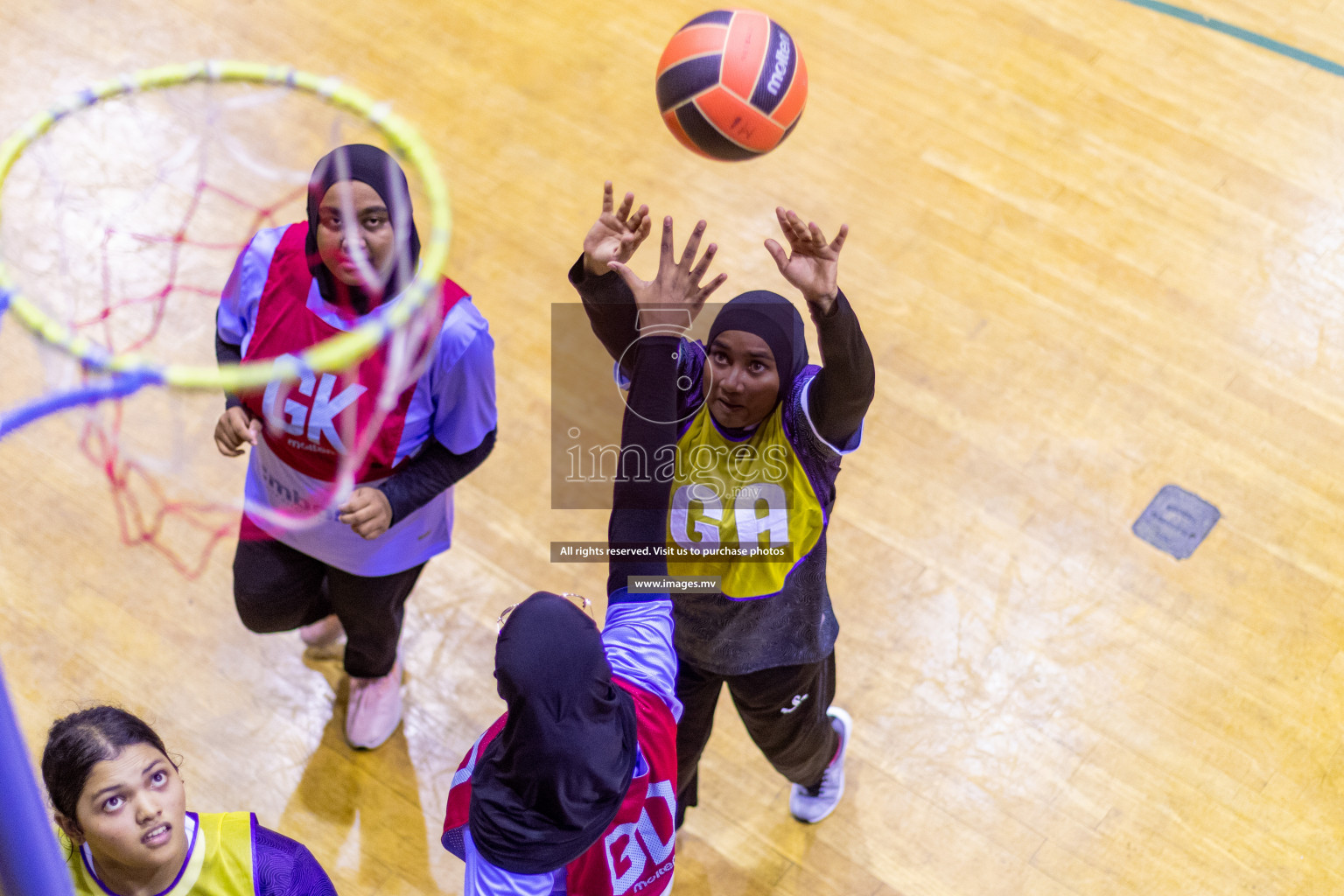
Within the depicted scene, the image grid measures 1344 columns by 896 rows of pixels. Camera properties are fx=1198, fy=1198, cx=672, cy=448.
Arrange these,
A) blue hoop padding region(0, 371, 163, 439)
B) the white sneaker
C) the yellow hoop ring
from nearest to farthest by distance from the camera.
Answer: blue hoop padding region(0, 371, 163, 439), the yellow hoop ring, the white sneaker

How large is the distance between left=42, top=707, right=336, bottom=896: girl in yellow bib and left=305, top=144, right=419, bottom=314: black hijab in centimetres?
89

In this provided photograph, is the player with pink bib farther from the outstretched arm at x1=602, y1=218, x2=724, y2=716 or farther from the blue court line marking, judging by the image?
the blue court line marking

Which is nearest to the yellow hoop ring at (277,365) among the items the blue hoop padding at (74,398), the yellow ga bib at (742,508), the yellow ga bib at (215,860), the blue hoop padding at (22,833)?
the blue hoop padding at (74,398)

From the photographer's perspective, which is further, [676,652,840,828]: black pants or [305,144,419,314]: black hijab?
[676,652,840,828]: black pants

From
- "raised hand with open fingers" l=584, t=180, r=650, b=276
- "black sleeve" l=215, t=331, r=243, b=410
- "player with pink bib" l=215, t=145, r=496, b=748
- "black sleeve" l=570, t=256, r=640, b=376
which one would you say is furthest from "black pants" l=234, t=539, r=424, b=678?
"raised hand with open fingers" l=584, t=180, r=650, b=276

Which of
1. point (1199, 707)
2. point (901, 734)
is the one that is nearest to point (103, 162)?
point (901, 734)

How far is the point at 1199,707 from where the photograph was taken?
3.28 m

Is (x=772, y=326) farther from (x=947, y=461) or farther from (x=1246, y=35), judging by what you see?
(x=1246, y=35)

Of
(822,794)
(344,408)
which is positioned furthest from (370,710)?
(822,794)

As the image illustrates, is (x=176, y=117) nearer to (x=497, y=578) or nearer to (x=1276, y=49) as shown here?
(x=497, y=578)

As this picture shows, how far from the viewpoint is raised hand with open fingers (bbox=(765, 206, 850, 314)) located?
2.21m

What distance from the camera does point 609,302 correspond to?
2.35 m

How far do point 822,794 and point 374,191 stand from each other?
185cm

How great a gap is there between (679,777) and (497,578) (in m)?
0.91
